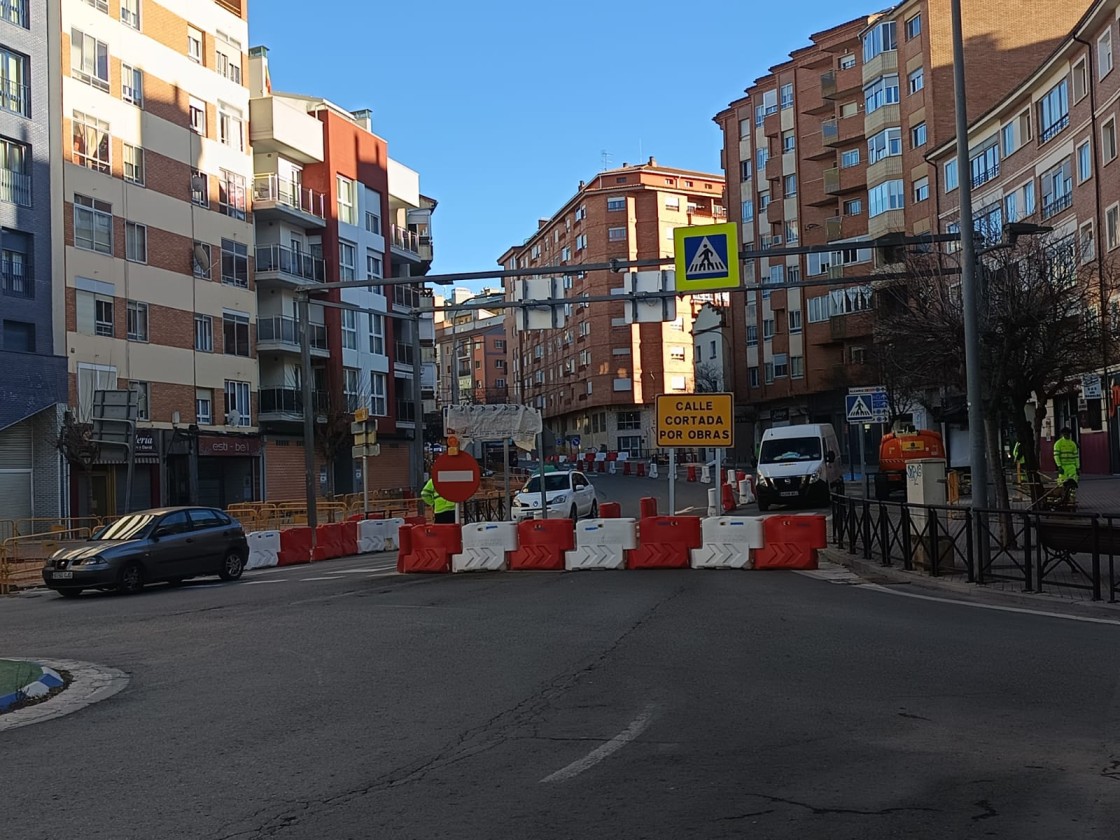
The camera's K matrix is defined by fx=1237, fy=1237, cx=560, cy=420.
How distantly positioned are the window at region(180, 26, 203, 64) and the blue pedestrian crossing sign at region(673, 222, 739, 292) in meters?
30.1

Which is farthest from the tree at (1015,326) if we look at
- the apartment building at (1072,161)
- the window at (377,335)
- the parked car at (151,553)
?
the window at (377,335)

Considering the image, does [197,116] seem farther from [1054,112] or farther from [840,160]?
[840,160]

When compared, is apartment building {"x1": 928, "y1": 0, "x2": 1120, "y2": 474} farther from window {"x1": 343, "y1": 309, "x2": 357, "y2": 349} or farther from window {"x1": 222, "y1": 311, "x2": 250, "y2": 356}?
window {"x1": 222, "y1": 311, "x2": 250, "y2": 356}

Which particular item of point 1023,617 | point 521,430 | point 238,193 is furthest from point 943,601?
point 238,193

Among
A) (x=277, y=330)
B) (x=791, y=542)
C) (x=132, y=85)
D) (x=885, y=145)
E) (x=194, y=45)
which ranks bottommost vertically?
(x=791, y=542)

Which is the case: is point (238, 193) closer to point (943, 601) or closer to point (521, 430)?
point (521, 430)

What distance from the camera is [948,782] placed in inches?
238

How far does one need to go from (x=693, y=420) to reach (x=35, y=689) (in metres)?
15.7

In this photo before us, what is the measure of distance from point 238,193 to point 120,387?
11.2m

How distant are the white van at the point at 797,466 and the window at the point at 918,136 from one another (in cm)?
2711

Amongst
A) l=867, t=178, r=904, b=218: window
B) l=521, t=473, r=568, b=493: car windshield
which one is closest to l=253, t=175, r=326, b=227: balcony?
l=521, t=473, r=568, b=493: car windshield

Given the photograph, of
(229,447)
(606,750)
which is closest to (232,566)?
(606,750)

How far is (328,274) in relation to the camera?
178 feet

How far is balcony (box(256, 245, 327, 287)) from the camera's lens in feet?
164
